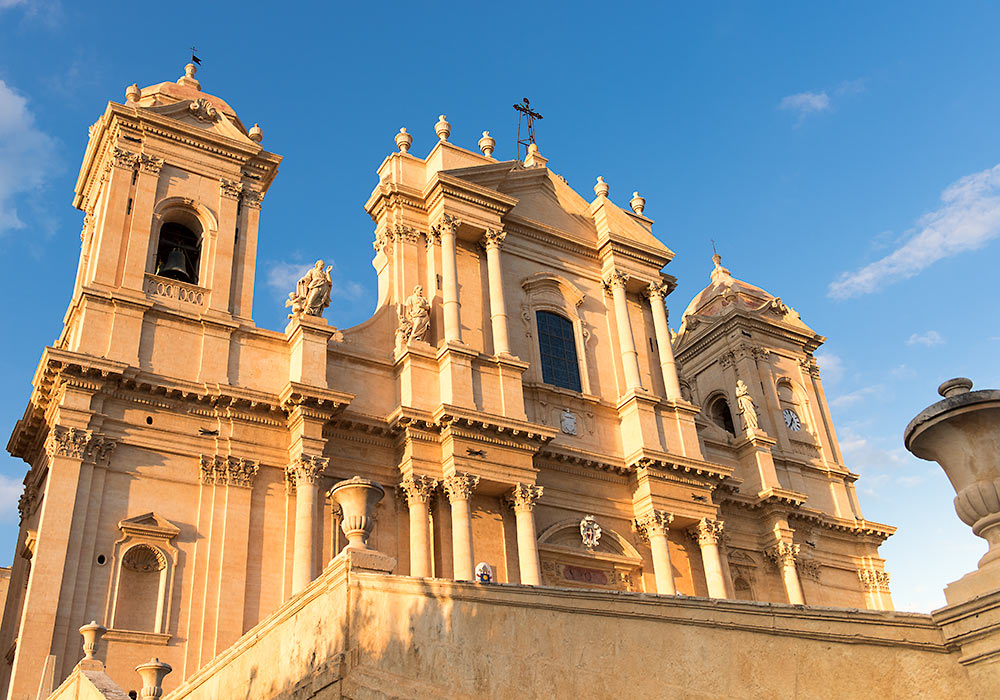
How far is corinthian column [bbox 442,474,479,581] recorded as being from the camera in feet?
63.4

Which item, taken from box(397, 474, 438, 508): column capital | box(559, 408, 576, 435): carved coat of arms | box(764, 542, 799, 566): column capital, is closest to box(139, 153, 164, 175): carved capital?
box(397, 474, 438, 508): column capital

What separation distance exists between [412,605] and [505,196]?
17.7 m

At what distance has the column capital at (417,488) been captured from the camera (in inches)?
776

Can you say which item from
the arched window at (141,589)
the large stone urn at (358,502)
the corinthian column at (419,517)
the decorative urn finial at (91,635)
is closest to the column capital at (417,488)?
the corinthian column at (419,517)

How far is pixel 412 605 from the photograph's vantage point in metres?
8.23

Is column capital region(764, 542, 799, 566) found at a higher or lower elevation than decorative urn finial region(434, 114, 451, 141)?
lower

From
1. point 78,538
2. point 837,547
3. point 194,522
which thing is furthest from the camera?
point 837,547

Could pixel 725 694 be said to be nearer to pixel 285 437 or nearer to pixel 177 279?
pixel 285 437

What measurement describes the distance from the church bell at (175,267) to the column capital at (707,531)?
13472 millimetres

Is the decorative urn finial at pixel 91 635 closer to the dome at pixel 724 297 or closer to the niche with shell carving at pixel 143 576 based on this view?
the niche with shell carving at pixel 143 576

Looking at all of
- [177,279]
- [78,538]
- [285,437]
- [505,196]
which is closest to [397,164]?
[505,196]

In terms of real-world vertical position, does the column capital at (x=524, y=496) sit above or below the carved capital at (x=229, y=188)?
below

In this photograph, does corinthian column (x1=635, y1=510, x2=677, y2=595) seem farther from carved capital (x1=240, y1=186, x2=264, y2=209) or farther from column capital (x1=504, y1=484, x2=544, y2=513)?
carved capital (x1=240, y1=186, x2=264, y2=209)

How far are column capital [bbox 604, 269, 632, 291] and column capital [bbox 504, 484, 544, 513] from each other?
7749 millimetres
